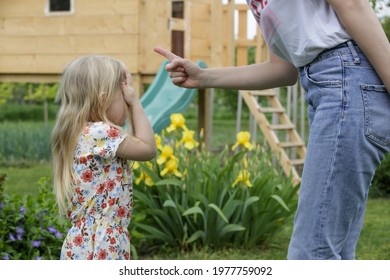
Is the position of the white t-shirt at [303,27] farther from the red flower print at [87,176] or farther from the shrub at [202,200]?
the shrub at [202,200]

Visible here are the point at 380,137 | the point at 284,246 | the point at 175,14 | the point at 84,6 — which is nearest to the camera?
the point at 380,137

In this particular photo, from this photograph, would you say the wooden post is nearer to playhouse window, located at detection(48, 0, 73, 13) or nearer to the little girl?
playhouse window, located at detection(48, 0, 73, 13)

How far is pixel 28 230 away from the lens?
3914mm

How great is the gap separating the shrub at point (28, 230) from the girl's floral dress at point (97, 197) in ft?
2.84

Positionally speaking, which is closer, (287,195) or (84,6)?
(287,195)

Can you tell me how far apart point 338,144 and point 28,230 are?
2.44 m

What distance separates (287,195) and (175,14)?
19.7 feet

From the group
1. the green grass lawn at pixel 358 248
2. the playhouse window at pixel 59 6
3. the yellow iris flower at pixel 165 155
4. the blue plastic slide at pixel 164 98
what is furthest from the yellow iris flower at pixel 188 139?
the playhouse window at pixel 59 6

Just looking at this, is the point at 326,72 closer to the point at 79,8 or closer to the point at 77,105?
the point at 77,105

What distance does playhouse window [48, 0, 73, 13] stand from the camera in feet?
33.8

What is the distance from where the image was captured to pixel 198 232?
198 inches

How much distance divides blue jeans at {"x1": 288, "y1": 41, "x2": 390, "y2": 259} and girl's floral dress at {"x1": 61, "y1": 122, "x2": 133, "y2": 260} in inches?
41.9
